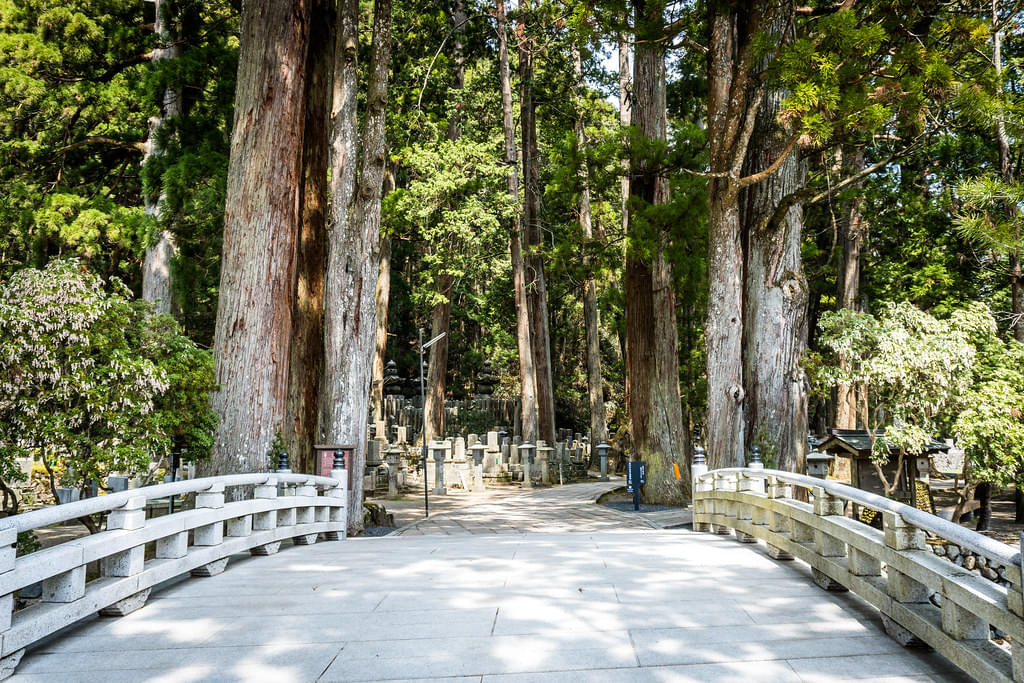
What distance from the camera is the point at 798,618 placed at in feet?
14.4

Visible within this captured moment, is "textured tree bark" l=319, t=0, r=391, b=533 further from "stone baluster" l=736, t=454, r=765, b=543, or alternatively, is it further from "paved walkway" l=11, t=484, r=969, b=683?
"stone baluster" l=736, t=454, r=765, b=543

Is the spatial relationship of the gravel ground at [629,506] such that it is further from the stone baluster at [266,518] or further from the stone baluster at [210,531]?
the stone baluster at [210,531]

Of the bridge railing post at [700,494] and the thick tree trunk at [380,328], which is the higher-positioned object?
the thick tree trunk at [380,328]

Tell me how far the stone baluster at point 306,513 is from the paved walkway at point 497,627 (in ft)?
4.19

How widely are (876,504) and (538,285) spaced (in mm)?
20880

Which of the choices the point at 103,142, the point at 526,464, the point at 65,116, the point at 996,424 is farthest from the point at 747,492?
the point at 103,142

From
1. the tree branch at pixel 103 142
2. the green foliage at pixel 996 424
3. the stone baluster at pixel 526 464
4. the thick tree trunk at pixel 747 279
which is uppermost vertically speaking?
the tree branch at pixel 103 142

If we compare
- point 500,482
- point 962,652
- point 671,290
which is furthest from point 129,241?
point 962,652

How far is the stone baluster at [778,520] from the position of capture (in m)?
6.13

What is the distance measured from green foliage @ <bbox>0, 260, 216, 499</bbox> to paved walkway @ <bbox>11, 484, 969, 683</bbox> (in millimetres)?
1688

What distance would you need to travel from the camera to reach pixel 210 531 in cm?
582

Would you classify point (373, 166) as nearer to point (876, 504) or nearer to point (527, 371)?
point (876, 504)

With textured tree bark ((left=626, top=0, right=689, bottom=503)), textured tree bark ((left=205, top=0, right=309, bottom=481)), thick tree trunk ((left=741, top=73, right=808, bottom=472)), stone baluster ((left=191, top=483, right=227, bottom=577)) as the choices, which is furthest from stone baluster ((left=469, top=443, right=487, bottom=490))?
stone baluster ((left=191, top=483, right=227, bottom=577))

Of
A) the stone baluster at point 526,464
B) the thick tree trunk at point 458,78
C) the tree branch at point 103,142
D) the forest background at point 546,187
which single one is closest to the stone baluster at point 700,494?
the forest background at point 546,187
